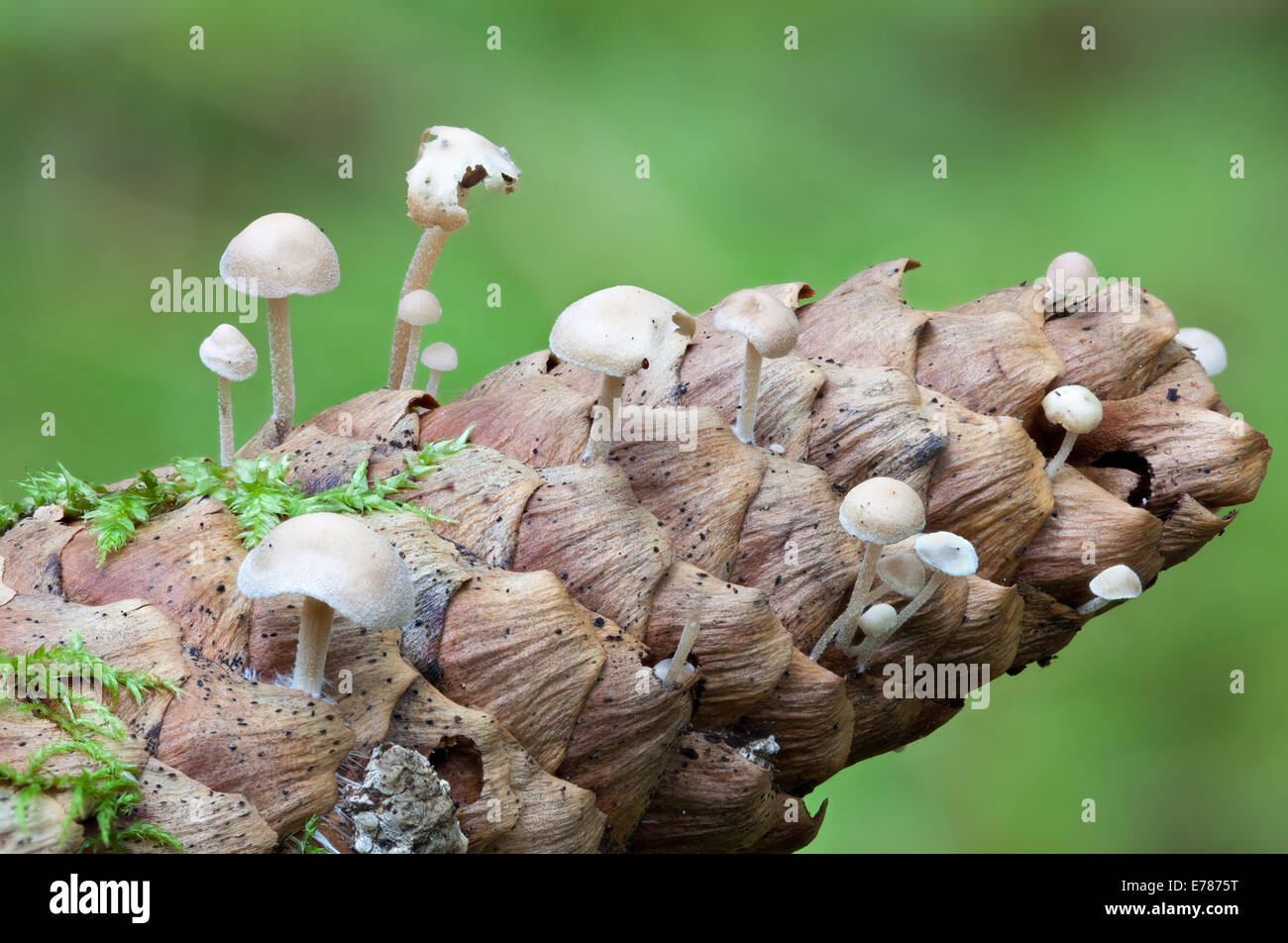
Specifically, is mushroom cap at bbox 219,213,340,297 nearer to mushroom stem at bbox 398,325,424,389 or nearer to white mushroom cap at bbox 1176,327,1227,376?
mushroom stem at bbox 398,325,424,389

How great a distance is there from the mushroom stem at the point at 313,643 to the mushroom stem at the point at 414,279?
1.28ft

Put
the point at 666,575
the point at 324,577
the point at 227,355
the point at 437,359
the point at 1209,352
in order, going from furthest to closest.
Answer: the point at 1209,352, the point at 437,359, the point at 227,355, the point at 666,575, the point at 324,577

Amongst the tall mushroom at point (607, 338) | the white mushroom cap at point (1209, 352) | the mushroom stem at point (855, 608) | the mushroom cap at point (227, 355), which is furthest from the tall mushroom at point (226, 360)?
the white mushroom cap at point (1209, 352)

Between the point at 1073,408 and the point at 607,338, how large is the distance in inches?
16.2

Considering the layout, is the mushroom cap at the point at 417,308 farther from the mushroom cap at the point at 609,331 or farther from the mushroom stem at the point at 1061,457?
the mushroom stem at the point at 1061,457

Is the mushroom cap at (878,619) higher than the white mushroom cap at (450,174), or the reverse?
the white mushroom cap at (450,174)

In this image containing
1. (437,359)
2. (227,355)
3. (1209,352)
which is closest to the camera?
(227,355)

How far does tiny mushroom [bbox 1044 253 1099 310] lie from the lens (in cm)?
105

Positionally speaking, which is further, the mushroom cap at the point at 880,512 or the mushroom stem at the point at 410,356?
the mushroom stem at the point at 410,356

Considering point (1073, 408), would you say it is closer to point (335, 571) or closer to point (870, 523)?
point (870, 523)

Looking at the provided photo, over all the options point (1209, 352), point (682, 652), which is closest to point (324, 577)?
point (682, 652)

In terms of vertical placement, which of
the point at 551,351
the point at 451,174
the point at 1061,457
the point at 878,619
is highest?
the point at 451,174

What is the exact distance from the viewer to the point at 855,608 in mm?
841

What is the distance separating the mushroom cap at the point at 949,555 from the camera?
33.3 inches
